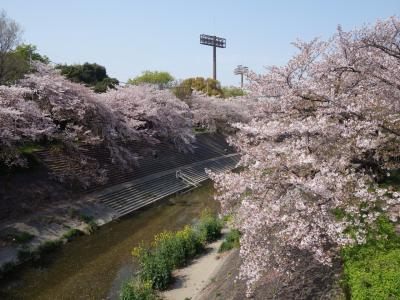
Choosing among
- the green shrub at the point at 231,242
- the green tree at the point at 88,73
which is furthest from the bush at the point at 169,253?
the green tree at the point at 88,73

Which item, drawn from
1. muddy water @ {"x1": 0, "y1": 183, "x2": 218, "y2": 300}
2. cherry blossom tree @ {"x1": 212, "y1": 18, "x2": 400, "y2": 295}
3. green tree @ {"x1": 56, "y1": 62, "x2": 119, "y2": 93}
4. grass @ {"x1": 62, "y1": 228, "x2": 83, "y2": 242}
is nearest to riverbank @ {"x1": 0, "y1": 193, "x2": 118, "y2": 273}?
grass @ {"x1": 62, "y1": 228, "x2": 83, "y2": 242}

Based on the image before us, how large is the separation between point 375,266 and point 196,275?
7.60 metres

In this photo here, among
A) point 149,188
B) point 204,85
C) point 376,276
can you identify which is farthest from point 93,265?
point 204,85

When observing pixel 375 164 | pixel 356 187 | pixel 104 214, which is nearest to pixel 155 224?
pixel 104 214

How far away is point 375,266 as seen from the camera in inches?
374

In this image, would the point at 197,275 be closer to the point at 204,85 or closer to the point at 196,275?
the point at 196,275

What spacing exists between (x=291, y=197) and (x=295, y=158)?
3.02 feet

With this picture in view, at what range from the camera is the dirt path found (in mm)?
14039

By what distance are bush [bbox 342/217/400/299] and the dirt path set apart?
5783mm

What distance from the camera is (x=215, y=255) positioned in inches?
670

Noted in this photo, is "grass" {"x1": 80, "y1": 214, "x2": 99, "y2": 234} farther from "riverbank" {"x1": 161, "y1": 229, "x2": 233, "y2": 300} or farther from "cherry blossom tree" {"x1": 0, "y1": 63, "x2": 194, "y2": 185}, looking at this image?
"riverbank" {"x1": 161, "y1": 229, "x2": 233, "y2": 300}

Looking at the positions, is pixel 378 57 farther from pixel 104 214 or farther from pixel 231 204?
pixel 104 214

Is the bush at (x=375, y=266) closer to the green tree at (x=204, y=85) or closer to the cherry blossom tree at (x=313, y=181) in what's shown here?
the cherry blossom tree at (x=313, y=181)

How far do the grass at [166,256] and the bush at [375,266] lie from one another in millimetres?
6339
